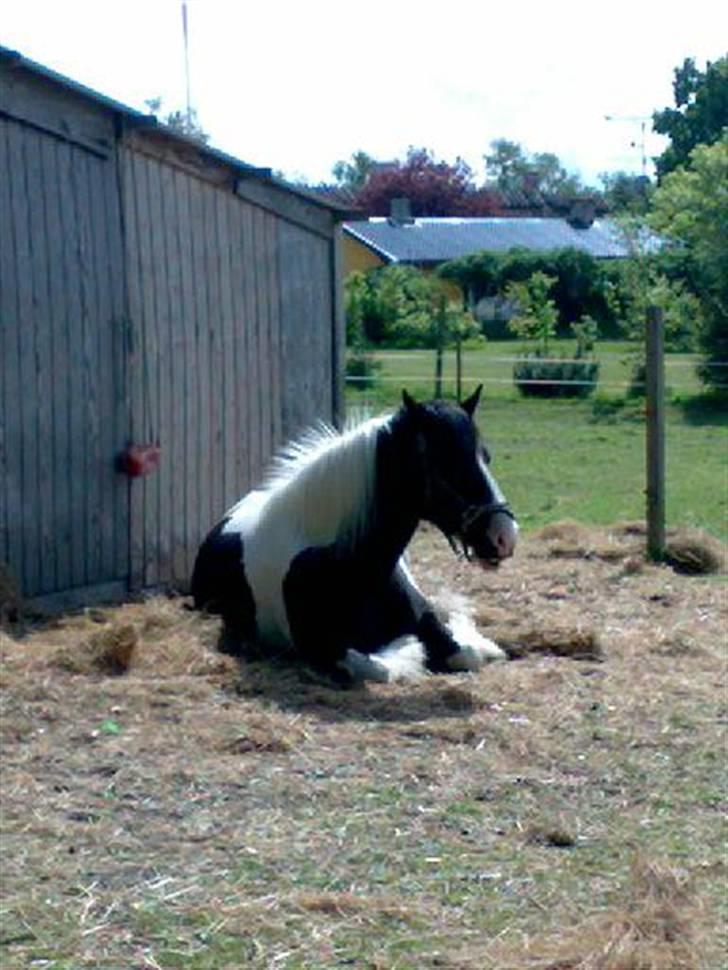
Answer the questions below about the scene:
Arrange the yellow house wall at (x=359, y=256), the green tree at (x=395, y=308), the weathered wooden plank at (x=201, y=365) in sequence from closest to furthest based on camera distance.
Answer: the weathered wooden plank at (x=201, y=365), the green tree at (x=395, y=308), the yellow house wall at (x=359, y=256)

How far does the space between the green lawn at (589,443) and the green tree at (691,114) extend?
90.5ft

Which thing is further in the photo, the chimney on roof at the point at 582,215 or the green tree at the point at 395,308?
the chimney on roof at the point at 582,215

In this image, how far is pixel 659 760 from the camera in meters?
6.94

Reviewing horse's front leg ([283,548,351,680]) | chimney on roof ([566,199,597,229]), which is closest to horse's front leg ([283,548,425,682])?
horse's front leg ([283,548,351,680])

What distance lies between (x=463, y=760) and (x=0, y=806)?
5.55 feet

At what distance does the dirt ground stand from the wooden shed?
112cm

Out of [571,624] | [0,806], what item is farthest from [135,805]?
[571,624]

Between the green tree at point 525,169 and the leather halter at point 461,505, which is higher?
the green tree at point 525,169

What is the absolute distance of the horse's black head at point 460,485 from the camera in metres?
8.30

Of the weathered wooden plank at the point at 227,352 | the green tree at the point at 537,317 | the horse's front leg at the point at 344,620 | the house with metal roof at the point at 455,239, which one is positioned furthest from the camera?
the house with metal roof at the point at 455,239

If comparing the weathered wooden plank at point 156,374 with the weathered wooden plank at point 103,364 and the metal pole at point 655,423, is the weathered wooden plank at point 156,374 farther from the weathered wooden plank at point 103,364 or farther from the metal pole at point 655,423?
the metal pole at point 655,423

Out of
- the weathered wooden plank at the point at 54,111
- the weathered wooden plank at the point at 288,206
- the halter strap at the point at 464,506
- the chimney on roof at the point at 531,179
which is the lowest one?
the halter strap at the point at 464,506

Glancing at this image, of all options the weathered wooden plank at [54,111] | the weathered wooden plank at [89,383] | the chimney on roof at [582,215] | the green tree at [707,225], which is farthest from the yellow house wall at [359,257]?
the weathered wooden plank at [89,383]

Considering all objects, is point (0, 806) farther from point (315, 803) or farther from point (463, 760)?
point (463, 760)
